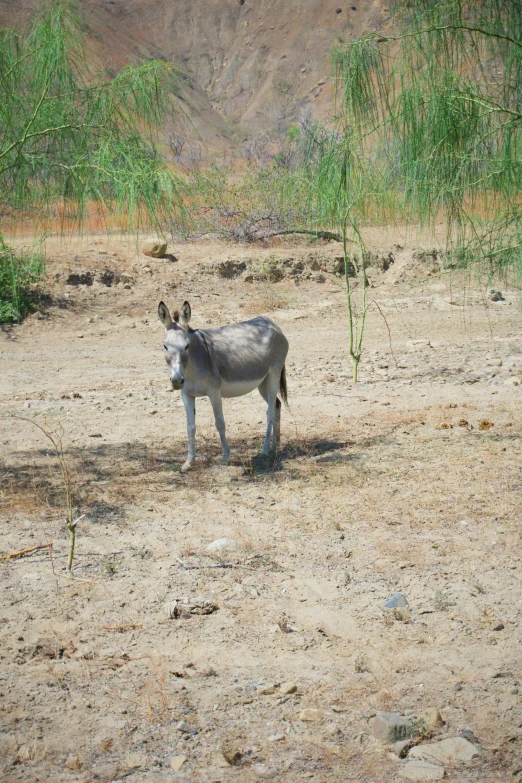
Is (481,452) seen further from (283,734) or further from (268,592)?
(283,734)

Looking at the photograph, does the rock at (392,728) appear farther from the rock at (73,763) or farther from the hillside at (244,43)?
the hillside at (244,43)

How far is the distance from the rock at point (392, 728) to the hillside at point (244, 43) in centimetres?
5154

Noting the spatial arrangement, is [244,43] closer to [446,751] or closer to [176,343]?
[176,343]

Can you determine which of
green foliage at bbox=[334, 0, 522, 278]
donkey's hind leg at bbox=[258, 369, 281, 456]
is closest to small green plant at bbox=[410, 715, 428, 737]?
green foliage at bbox=[334, 0, 522, 278]

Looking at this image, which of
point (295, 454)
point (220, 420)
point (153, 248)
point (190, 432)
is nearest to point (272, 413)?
point (295, 454)

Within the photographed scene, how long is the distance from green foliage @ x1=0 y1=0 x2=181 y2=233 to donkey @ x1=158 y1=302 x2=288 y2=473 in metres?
1.42

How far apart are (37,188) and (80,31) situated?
53.8 inches

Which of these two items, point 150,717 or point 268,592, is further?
point 268,592

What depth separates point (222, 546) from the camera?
6.41 meters

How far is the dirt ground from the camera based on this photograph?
4.17 metres

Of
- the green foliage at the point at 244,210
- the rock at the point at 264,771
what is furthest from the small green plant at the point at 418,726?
the green foliage at the point at 244,210

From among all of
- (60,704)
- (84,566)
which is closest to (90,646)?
(60,704)

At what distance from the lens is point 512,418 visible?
993 cm

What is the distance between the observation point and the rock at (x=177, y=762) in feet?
13.0
